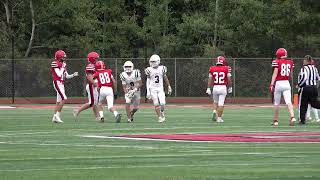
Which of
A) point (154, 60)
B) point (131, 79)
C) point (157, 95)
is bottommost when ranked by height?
point (157, 95)

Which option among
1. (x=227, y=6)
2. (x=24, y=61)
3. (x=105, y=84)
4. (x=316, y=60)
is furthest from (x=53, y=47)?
(x=105, y=84)

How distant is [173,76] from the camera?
50375mm

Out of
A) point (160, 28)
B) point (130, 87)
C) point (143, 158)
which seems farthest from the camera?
point (160, 28)

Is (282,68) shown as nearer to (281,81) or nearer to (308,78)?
(281,81)

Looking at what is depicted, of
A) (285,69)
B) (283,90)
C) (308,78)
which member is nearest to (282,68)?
(285,69)

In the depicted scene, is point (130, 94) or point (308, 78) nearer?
point (308, 78)

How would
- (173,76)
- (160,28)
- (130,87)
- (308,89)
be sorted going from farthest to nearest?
(160,28) → (173,76) → (130,87) → (308,89)

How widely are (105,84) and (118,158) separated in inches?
501

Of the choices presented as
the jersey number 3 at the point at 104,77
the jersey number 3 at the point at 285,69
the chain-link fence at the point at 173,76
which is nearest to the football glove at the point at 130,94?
the jersey number 3 at the point at 104,77

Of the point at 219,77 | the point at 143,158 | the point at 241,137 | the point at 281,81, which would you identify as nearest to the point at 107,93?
the point at 219,77

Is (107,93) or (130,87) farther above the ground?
(130,87)

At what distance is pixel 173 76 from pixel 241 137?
30.8 meters

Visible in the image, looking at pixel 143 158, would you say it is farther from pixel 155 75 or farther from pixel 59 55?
pixel 59 55

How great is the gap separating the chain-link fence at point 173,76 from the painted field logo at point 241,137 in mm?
29305
